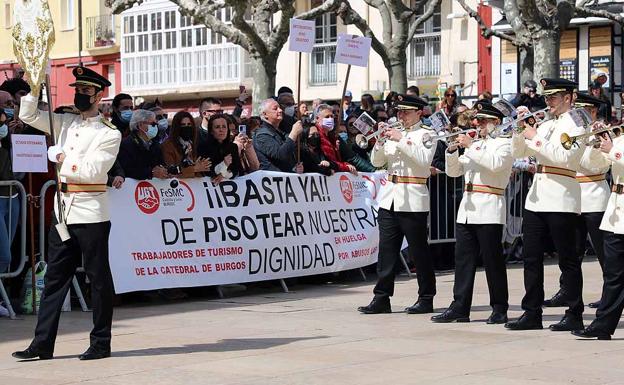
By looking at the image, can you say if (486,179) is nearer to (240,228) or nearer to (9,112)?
(240,228)

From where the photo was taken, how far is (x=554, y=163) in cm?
1145

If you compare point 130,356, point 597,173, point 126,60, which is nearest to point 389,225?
point 597,173

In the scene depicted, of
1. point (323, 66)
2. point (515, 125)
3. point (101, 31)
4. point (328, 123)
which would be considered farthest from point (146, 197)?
point (101, 31)

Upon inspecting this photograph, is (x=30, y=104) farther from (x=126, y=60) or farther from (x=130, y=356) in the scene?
(x=126, y=60)

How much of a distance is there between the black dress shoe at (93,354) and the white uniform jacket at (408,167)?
364 cm

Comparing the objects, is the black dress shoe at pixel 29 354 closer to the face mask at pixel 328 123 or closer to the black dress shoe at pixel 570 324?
the black dress shoe at pixel 570 324

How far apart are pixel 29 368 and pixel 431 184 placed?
8.14 metres

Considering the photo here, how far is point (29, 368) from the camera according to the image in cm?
982

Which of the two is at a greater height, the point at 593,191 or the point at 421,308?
the point at 593,191

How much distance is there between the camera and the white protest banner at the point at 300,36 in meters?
15.7

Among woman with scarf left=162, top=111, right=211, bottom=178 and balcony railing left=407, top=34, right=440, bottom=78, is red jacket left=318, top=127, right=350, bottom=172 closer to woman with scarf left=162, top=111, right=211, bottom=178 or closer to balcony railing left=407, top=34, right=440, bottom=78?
woman with scarf left=162, top=111, right=211, bottom=178

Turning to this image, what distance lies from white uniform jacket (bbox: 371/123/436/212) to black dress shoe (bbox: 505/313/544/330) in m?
1.64

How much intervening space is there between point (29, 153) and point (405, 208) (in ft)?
11.2

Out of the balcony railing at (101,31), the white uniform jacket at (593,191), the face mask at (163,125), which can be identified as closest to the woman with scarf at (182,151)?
the face mask at (163,125)
